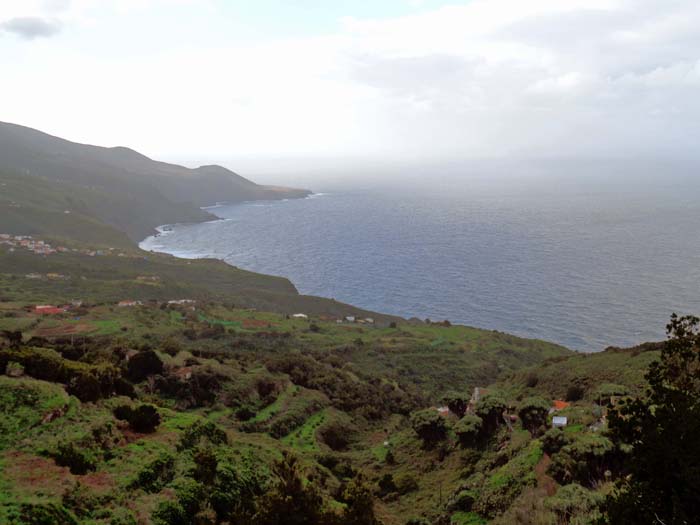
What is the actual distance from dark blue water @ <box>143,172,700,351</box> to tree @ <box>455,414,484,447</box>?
215 ft

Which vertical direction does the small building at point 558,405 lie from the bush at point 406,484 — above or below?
above

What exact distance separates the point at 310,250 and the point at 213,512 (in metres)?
150

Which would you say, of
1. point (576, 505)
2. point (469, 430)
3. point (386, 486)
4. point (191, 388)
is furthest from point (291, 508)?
point (191, 388)

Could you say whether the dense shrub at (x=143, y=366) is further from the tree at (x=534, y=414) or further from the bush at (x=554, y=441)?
the bush at (x=554, y=441)

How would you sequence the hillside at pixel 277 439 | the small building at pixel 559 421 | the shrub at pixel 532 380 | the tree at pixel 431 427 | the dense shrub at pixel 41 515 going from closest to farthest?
1. the dense shrub at pixel 41 515
2. the hillside at pixel 277 439
3. the small building at pixel 559 421
4. the tree at pixel 431 427
5. the shrub at pixel 532 380

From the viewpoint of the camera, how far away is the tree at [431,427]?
29594 millimetres

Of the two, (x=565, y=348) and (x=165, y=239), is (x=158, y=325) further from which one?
(x=165, y=239)

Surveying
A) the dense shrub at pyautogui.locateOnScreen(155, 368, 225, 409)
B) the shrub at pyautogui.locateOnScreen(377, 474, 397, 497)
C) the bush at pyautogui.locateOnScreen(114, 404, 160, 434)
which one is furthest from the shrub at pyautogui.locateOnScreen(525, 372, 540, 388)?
the bush at pyautogui.locateOnScreen(114, 404, 160, 434)

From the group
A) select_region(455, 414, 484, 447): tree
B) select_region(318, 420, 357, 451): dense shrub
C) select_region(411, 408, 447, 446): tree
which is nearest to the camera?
select_region(455, 414, 484, 447): tree

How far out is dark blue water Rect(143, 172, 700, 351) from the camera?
9438 cm

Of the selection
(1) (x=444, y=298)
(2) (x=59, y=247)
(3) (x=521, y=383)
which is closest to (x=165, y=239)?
(2) (x=59, y=247)

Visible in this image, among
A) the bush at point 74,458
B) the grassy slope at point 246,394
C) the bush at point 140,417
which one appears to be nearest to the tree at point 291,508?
the grassy slope at point 246,394

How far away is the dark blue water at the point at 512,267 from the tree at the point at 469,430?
65.5 meters

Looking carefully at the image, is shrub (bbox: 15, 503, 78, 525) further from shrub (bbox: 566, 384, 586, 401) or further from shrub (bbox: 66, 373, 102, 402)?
shrub (bbox: 566, 384, 586, 401)
